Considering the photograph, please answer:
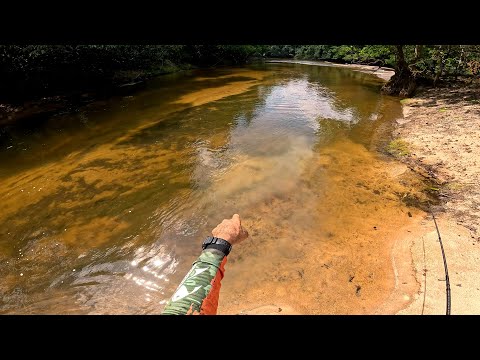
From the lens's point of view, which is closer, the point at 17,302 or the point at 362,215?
the point at 17,302

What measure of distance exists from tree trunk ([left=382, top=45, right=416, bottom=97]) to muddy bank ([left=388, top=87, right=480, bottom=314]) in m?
4.14

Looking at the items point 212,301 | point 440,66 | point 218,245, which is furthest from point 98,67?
point 440,66

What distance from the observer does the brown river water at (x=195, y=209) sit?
3.78 meters

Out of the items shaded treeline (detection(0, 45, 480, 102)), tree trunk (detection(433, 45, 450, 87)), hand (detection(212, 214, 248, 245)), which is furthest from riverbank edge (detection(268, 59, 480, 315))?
tree trunk (detection(433, 45, 450, 87))

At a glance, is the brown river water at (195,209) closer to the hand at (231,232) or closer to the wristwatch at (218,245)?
the hand at (231,232)

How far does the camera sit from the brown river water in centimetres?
378

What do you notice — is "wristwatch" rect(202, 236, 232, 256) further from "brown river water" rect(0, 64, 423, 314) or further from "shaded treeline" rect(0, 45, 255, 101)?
"shaded treeline" rect(0, 45, 255, 101)

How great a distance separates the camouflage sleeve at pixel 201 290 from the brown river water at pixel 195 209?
4.07 feet

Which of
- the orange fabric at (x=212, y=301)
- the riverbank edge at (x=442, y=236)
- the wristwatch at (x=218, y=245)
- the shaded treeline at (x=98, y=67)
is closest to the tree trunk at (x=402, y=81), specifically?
the shaded treeline at (x=98, y=67)

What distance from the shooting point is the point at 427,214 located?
4.80 meters

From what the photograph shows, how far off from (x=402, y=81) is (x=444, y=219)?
11.0m

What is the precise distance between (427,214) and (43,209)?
277 inches
